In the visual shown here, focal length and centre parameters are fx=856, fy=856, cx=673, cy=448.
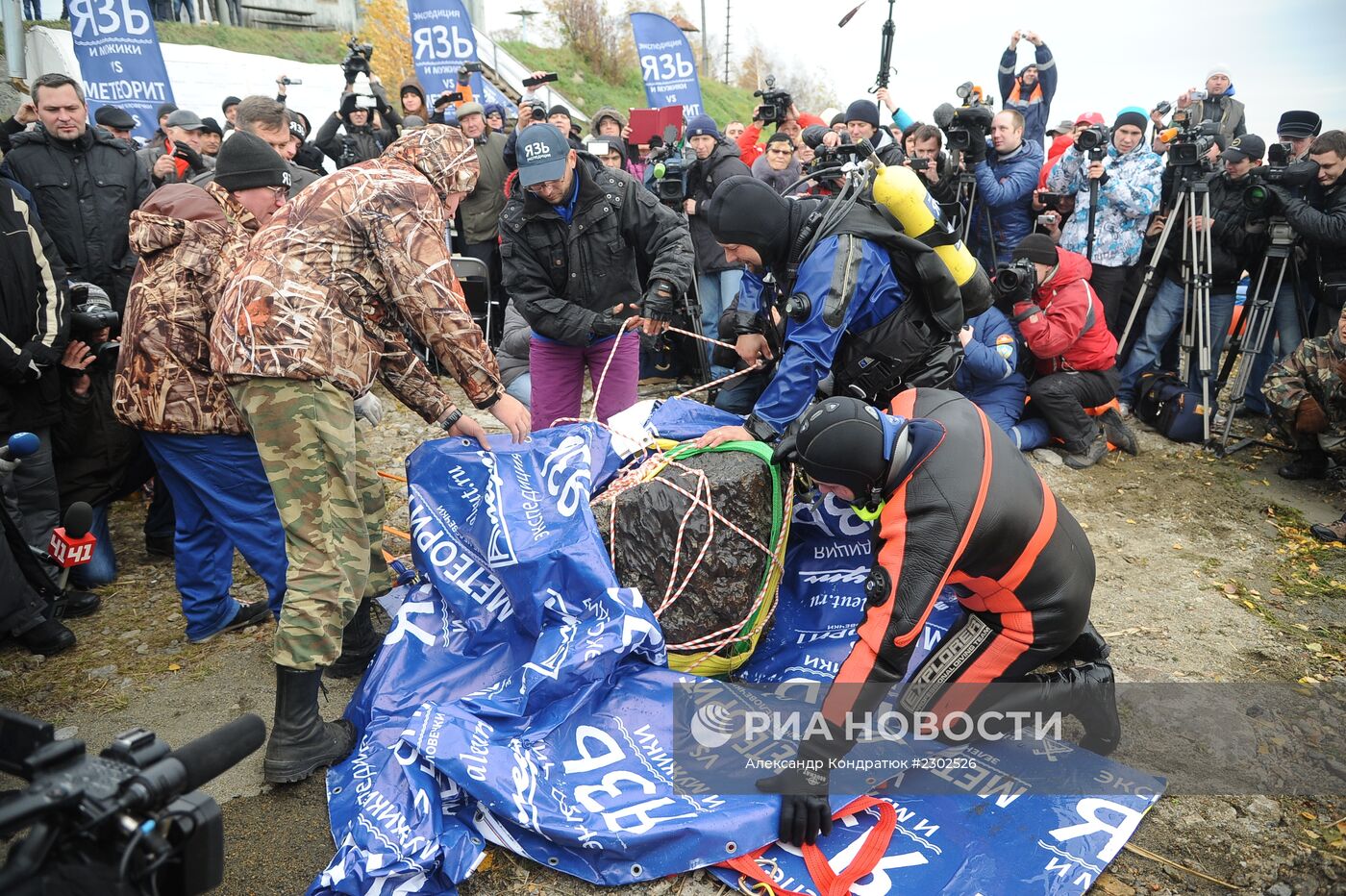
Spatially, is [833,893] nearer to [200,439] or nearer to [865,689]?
[865,689]

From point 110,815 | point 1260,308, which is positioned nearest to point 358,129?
point 1260,308

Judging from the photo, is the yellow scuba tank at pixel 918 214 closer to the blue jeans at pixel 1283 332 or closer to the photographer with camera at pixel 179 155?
the blue jeans at pixel 1283 332

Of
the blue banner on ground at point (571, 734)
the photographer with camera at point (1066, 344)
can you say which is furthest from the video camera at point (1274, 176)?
the blue banner on ground at point (571, 734)

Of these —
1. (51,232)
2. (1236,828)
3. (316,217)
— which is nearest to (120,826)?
(316,217)

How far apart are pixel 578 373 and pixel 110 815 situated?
355 cm

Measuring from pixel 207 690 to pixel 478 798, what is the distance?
5.09 ft

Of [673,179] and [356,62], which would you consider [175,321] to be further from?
[356,62]

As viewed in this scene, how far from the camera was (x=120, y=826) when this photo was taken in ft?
3.88

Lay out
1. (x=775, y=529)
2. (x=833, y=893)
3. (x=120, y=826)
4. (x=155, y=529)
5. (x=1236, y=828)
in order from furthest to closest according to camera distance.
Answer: (x=155, y=529) → (x=775, y=529) → (x=1236, y=828) → (x=833, y=893) → (x=120, y=826)

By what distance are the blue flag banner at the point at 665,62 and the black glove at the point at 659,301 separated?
6.43 m

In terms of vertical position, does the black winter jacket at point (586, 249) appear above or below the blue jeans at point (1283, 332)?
above

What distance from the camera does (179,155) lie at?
20.1 feet

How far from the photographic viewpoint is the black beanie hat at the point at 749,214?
10.7 feet

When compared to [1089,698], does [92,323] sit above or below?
above
